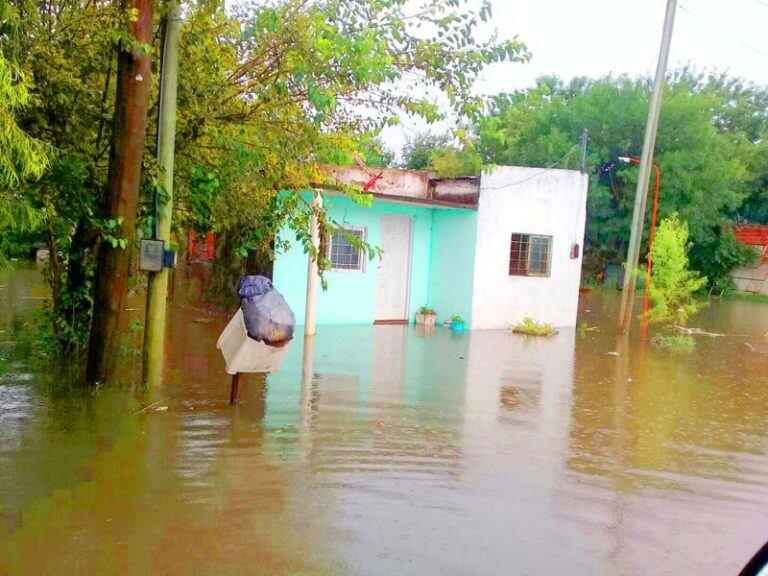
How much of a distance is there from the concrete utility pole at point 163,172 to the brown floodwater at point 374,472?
1.54 feet

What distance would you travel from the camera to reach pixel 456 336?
14.3m

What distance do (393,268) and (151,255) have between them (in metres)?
8.67

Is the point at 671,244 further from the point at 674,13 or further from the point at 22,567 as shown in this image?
the point at 22,567

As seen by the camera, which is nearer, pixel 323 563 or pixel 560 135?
pixel 323 563

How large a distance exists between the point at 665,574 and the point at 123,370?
645cm

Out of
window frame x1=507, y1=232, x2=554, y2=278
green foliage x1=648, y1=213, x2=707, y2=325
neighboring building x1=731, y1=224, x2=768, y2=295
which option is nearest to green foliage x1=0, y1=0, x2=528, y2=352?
window frame x1=507, y1=232, x2=554, y2=278

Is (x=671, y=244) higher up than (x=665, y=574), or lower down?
higher up

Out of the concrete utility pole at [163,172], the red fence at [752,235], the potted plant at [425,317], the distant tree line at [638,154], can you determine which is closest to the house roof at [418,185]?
the potted plant at [425,317]

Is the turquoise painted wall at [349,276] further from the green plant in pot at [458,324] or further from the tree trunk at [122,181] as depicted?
the tree trunk at [122,181]

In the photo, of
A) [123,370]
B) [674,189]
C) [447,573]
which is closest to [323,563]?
[447,573]

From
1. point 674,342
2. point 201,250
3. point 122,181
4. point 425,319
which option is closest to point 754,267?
point 674,342

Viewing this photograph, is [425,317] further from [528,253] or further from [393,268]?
[528,253]

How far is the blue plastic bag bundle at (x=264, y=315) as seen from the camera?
6.54 metres

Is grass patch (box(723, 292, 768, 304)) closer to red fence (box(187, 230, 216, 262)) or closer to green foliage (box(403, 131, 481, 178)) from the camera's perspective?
green foliage (box(403, 131, 481, 178))
